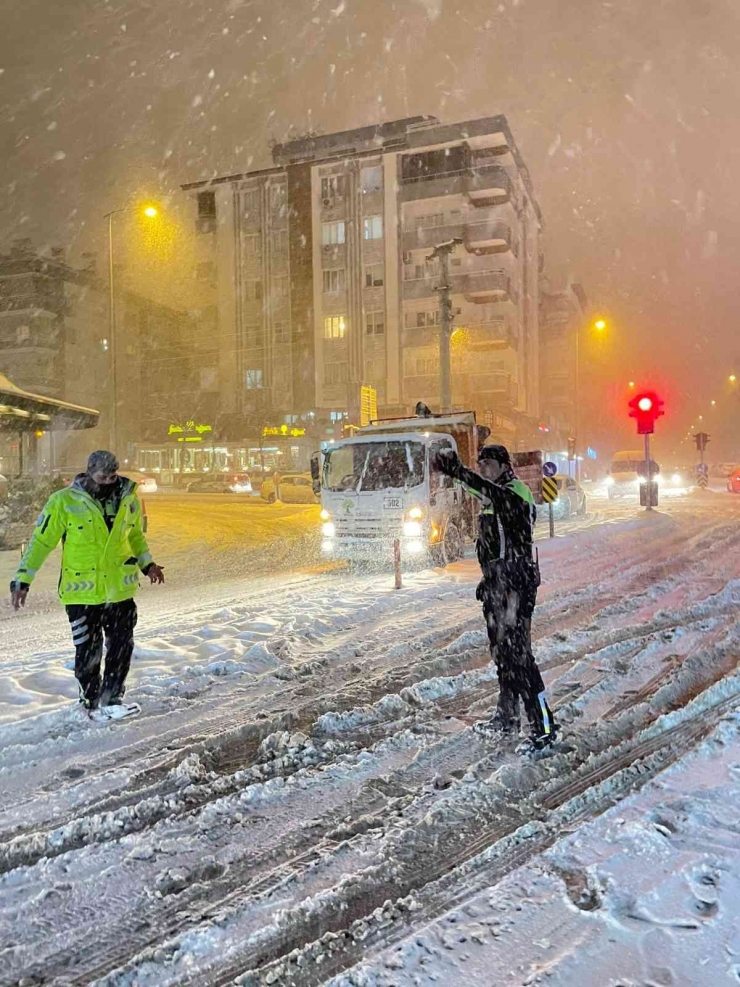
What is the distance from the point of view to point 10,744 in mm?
4660

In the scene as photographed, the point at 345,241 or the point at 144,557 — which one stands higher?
the point at 345,241

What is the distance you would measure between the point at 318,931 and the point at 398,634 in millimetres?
4975

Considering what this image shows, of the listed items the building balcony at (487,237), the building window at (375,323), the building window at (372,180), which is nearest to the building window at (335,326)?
the building window at (375,323)

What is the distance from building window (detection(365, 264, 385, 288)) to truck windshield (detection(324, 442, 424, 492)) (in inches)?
1714

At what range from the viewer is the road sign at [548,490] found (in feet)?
53.9

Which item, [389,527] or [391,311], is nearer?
[389,527]

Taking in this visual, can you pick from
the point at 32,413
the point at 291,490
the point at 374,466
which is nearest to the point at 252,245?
the point at 291,490

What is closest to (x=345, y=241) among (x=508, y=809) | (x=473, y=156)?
(x=473, y=156)

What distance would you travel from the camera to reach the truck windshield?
12320 mm

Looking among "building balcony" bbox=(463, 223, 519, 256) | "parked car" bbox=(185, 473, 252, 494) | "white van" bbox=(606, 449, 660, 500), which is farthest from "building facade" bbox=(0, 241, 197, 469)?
"white van" bbox=(606, 449, 660, 500)

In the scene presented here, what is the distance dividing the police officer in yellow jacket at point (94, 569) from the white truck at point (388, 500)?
23.0ft

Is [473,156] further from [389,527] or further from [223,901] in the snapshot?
[223,901]

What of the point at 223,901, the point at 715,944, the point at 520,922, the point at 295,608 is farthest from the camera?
Result: the point at 295,608

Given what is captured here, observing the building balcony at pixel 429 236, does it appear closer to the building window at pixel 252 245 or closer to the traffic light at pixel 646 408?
the building window at pixel 252 245
